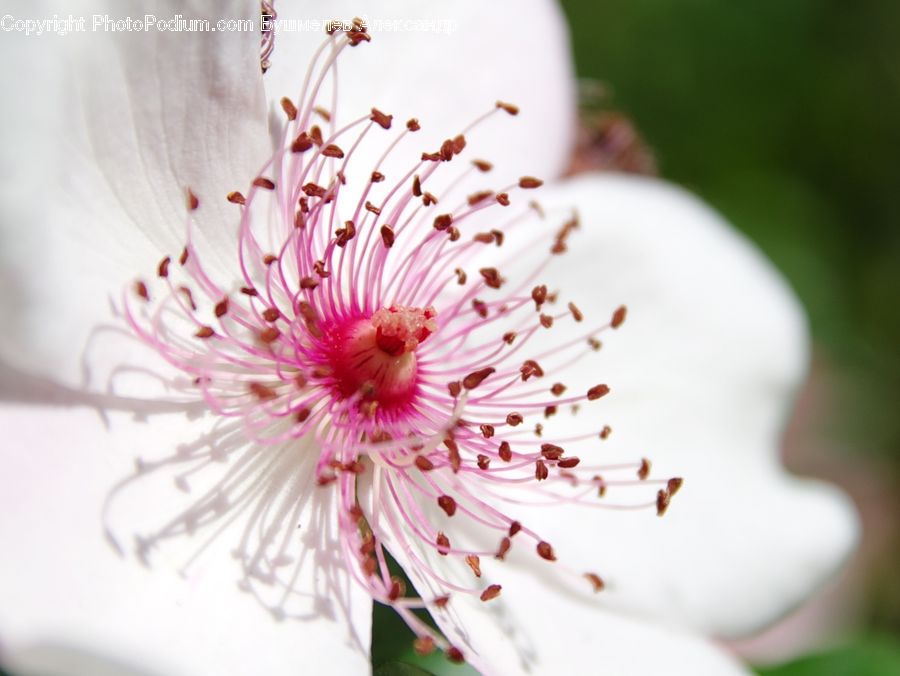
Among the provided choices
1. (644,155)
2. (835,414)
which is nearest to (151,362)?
(644,155)

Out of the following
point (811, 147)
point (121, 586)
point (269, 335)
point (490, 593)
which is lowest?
point (121, 586)

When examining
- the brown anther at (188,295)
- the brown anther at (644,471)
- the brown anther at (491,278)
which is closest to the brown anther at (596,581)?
the brown anther at (644,471)

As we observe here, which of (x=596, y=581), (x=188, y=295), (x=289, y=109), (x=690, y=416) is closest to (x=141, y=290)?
(x=188, y=295)

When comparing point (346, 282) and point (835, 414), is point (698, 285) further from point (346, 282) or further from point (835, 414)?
point (835, 414)

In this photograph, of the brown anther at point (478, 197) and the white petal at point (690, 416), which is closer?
the brown anther at point (478, 197)

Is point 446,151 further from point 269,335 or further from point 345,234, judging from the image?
point 269,335

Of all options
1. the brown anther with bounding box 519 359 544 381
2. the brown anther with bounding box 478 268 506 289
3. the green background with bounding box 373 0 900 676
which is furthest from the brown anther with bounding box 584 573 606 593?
the green background with bounding box 373 0 900 676

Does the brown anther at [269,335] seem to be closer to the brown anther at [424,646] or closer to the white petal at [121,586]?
the white petal at [121,586]
